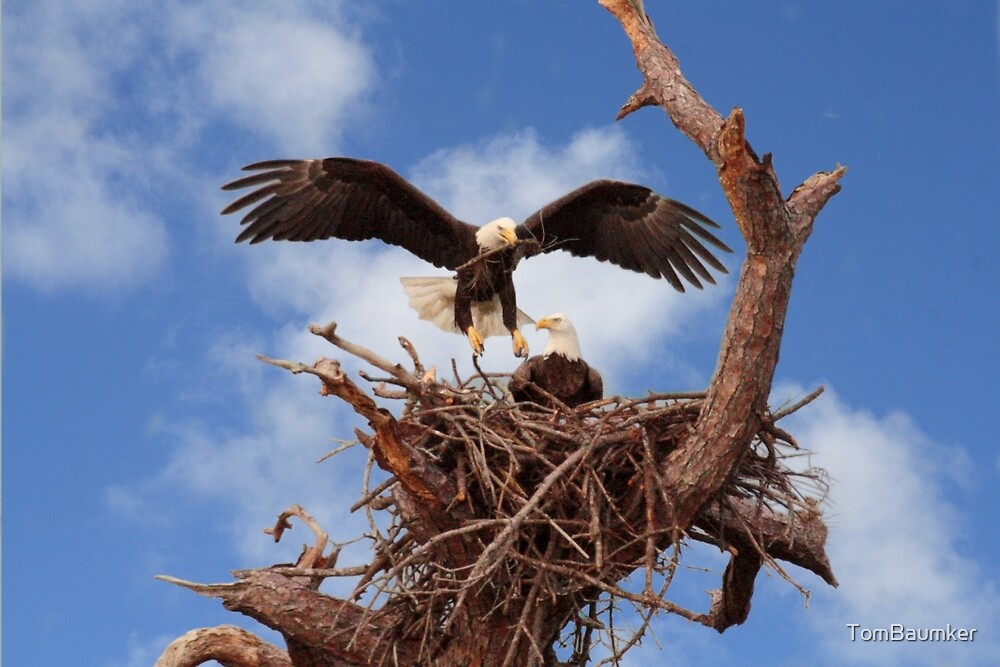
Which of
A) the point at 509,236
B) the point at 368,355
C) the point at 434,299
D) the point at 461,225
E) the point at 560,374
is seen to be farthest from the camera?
the point at 434,299

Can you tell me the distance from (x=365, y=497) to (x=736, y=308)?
2.11 metres

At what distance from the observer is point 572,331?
7.06 metres

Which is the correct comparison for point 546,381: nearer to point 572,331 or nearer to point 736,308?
point 572,331

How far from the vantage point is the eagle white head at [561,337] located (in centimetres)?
699

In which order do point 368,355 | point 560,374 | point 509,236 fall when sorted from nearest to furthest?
1. point 368,355
2. point 560,374
3. point 509,236

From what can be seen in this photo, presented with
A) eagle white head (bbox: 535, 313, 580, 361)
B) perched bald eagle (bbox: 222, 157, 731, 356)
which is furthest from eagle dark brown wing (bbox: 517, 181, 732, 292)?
eagle white head (bbox: 535, 313, 580, 361)

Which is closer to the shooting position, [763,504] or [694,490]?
[694,490]

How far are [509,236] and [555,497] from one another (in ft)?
8.79

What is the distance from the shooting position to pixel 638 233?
28.6 ft

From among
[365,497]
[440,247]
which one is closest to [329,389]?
[365,497]

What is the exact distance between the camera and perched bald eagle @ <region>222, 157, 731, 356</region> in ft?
27.4

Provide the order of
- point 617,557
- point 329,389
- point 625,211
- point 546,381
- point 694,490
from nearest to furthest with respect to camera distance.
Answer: point 329,389 → point 694,490 → point 617,557 → point 546,381 → point 625,211

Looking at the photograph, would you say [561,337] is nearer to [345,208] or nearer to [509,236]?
[509,236]

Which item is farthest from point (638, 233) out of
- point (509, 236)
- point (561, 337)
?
point (561, 337)
